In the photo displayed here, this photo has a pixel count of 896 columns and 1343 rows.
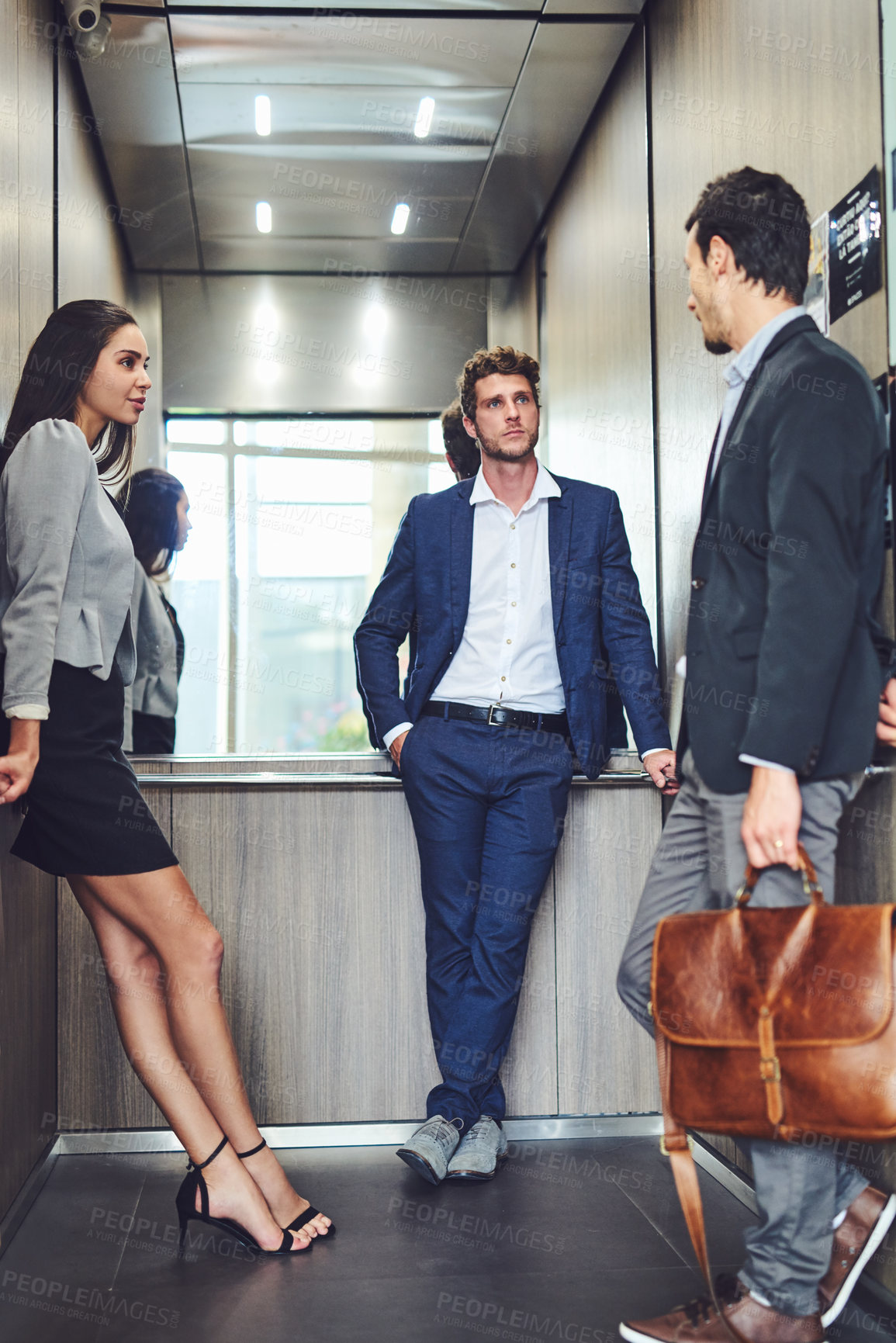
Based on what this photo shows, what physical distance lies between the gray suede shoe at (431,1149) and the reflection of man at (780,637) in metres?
0.75

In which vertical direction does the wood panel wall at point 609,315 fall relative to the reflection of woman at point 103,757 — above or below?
above

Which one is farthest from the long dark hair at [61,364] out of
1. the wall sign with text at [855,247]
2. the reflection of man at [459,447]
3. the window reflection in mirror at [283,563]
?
the window reflection in mirror at [283,563]

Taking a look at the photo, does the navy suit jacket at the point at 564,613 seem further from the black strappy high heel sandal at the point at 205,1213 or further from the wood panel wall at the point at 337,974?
the black strappy high heel sandal at the point at 205,1213

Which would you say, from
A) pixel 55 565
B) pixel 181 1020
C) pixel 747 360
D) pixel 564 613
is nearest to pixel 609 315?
pixel 564 613

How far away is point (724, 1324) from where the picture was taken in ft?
5.38

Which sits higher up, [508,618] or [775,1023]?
[508,618]

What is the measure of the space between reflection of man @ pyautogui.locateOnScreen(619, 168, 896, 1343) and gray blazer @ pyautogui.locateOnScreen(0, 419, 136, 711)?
0.99 metres

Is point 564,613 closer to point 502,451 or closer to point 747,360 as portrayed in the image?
point 502,451

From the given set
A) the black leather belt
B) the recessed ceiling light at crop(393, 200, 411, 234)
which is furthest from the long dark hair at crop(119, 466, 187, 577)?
the black leather belt

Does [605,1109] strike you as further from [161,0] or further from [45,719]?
[161,0]

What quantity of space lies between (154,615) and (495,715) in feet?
5.20

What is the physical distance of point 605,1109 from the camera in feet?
9.14

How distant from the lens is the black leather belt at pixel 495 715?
8.51 feet

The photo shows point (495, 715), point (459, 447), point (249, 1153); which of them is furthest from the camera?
point (459, 447)
